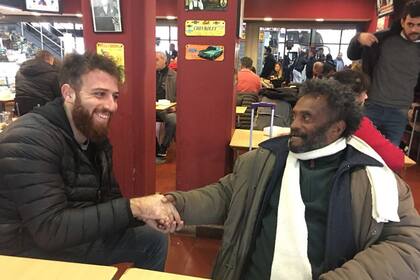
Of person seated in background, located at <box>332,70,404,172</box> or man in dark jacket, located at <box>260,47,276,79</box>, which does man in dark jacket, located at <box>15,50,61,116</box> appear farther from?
man in dark jacket, located at <box>260,47,276,79</box>

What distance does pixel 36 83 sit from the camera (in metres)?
5.02

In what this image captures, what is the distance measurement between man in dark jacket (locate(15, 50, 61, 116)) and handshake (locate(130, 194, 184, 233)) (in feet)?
12.8

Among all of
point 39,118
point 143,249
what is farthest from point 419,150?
point 39,118

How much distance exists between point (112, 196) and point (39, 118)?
1.73ft

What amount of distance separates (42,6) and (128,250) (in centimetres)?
Result: 681

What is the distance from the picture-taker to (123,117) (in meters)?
2.64

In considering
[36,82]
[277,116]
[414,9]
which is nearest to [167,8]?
[36,82]

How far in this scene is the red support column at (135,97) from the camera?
2518mm

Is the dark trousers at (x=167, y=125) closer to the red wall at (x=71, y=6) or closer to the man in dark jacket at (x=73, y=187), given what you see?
the man in dark jacket at (x=73, y=187)

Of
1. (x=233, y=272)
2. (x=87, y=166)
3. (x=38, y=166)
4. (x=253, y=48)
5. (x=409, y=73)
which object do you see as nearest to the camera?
(x=38, y=166)

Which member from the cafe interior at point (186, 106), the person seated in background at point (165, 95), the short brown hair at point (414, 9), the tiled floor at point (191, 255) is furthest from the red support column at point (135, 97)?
the person seated in background at point (165, 95)

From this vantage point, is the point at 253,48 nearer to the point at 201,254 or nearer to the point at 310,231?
the point at 201,254

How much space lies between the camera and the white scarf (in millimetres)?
1261

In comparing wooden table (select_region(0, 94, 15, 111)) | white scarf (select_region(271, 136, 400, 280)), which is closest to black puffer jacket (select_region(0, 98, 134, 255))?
white scarf (select_region(271, 136, 400, 280))
